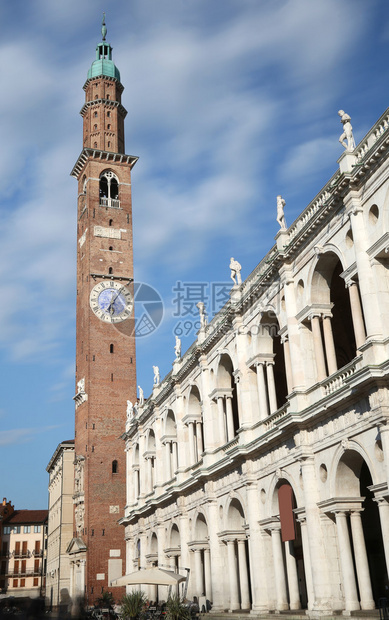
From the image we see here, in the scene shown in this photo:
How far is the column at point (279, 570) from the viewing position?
27330 millimetres

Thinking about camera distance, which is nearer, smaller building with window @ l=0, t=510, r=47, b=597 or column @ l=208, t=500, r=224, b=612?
column @ l=208, t=500, r=224, b=612

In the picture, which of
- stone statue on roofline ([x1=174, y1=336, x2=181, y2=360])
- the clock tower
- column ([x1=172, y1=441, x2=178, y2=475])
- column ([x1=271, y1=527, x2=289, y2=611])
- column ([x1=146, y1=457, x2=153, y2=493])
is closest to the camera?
column ([x1=271, y1=527, x2=289, y2=611])

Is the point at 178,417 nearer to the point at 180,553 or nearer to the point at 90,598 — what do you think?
the point at 180,553

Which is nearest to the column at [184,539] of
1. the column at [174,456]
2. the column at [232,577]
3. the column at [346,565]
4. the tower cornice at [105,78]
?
the column at [174,456]

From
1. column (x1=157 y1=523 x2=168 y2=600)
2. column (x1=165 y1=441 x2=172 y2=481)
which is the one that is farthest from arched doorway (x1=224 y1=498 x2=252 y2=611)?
column (x1=165 y1=441 x2=172 y2=481)

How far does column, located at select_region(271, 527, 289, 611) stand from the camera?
27330 mm

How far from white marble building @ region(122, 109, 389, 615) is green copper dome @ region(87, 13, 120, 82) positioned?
4404cm

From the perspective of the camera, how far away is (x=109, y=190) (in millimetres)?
69750

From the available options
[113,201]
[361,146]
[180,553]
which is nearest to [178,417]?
[180,553]

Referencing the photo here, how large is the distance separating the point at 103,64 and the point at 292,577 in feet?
206

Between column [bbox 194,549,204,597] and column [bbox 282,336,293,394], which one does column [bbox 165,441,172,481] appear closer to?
column [bbox 194,549,204,597]

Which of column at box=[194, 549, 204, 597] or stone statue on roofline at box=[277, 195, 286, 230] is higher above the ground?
stone statue on roofline at box=[277, 195, 286, 230]

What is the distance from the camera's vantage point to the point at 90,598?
183 ft

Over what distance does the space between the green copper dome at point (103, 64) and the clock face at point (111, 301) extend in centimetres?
2526
